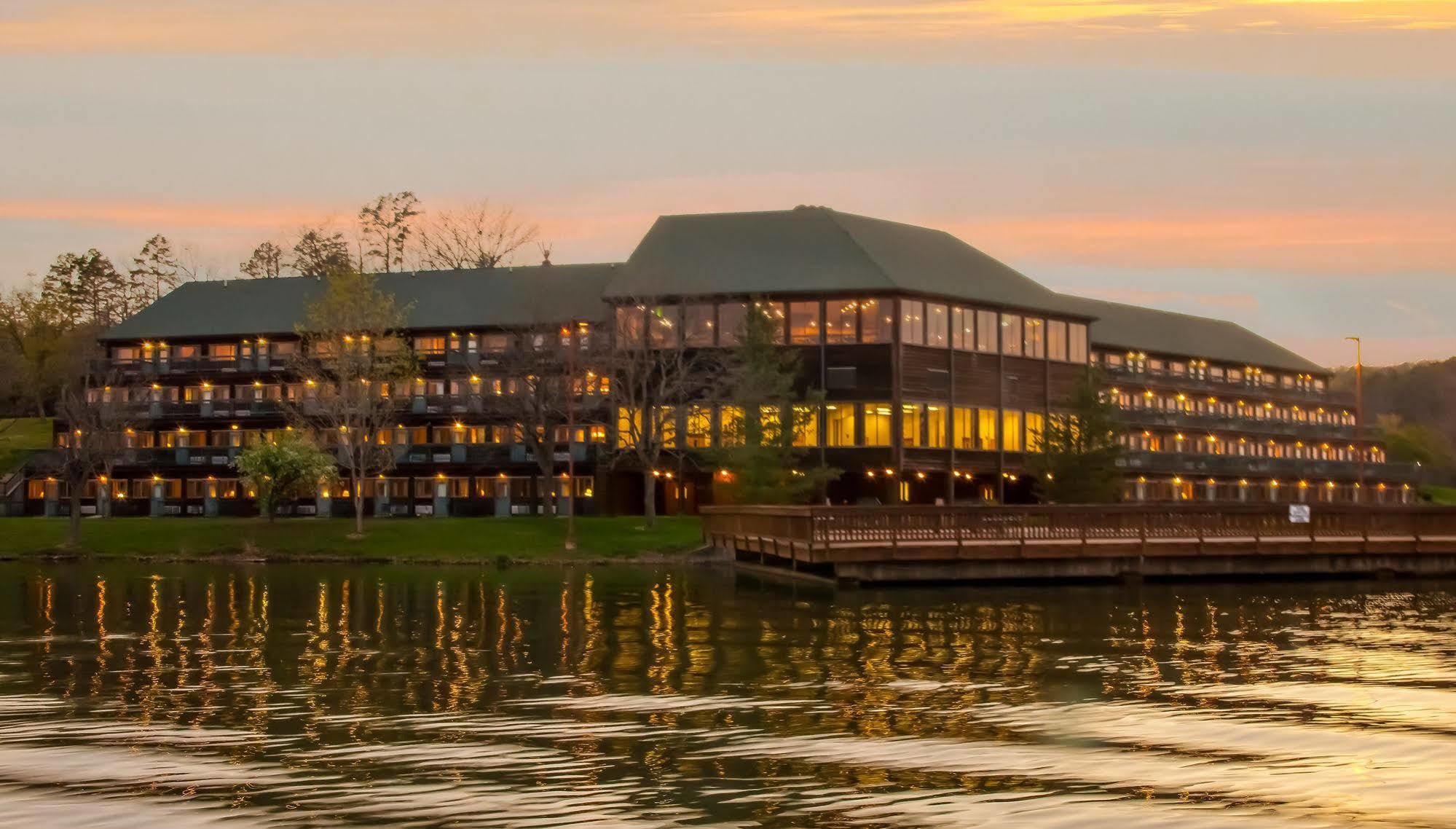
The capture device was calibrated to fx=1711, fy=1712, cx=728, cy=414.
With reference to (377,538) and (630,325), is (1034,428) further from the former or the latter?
(377,538)

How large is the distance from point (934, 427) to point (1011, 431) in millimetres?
7344

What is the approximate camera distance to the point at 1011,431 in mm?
106688

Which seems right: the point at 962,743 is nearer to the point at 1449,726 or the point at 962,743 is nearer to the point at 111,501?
the point at 1449,726

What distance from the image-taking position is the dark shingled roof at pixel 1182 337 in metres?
138

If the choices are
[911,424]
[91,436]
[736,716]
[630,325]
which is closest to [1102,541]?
[736,716]

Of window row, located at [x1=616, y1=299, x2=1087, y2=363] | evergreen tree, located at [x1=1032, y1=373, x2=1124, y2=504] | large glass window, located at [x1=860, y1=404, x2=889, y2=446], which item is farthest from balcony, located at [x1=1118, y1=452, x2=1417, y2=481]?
evergreen tree, located at [x1=1032, y1=373, x2=1124, y2=504]

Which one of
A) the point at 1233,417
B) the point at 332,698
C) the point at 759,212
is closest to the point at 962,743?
the point at 332,698

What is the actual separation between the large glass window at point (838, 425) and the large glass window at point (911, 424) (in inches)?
111

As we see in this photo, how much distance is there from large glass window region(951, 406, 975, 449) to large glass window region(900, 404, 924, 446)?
2531 millimetres

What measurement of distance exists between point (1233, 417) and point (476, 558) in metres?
81.6

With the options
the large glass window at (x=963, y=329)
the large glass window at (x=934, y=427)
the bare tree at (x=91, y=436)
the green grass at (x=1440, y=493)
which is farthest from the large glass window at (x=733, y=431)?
the green grass at (x=1440, y=493)

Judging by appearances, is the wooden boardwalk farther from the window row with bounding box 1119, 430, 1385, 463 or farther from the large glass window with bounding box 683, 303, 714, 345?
the window row with bounding box 1119, 430, 1385, 463

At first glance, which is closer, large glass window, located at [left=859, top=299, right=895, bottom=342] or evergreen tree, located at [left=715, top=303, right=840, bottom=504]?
evergreen tree, located at [left=715, top=303, right=840, bottom=504]

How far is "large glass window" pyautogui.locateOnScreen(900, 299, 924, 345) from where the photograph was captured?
331ft
